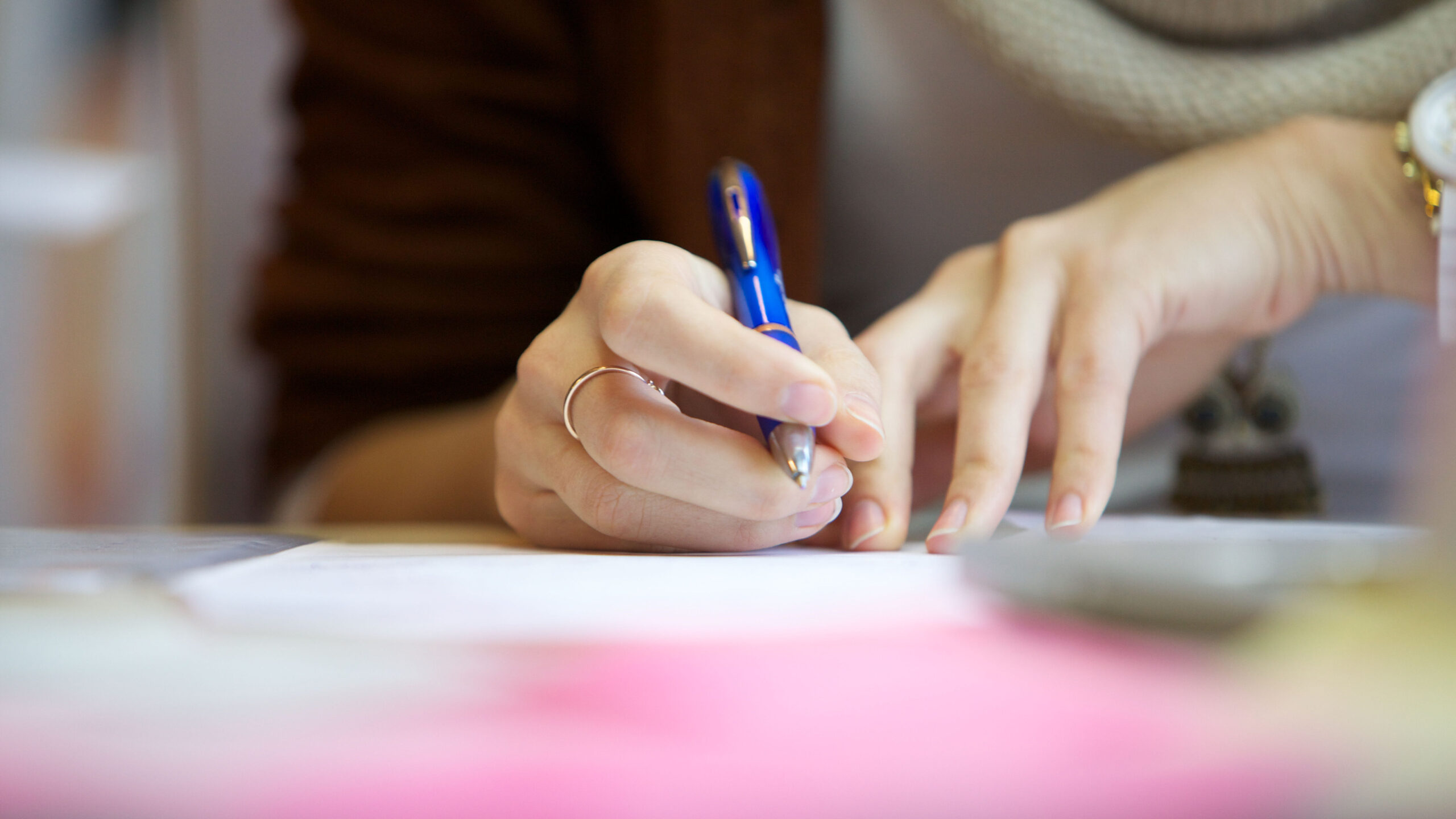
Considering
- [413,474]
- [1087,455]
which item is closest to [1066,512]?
[1087,455]

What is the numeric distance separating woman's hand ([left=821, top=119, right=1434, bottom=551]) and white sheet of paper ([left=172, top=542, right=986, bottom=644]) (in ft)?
0.17

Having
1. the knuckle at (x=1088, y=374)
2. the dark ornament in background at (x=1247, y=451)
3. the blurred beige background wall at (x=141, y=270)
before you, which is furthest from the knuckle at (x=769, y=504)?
the blurred beige background wall at (x=141, y=270)

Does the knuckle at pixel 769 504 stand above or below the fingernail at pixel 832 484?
below

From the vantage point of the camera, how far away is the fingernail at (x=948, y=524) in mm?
251

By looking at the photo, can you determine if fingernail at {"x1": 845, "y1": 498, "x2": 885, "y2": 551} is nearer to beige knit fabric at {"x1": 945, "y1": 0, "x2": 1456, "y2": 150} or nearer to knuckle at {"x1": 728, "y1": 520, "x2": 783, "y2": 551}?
knuckle at {"x1": 728, "y1": 520, "x2": 783, "y2": 551}

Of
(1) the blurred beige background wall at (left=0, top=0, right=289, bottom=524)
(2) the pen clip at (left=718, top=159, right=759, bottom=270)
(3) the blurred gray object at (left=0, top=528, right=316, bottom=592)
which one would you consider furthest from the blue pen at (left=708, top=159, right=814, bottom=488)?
(1) the blurred beige background wall at (left=0, top=0, right=289, bottom=524)

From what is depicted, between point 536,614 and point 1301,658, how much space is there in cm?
12

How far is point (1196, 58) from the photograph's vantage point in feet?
1.24

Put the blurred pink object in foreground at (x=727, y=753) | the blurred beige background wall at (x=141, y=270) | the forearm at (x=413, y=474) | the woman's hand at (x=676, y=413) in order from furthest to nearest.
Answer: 1. the blurred beige background wall at (x=141, y=270)
2. the forearm at (x=413, y=474)
3. the woman's hand at (x=676, y=413)
4. the blurred pink object in foreground at (x=727, y=753)

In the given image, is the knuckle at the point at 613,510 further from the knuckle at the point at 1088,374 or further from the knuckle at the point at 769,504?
the knuckle at the point at 1088,374

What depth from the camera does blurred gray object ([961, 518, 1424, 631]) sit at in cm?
14

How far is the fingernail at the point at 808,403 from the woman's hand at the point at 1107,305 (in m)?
0.07

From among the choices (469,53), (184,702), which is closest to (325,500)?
(469,53)

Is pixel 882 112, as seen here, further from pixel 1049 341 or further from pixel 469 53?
pixel 469 53
